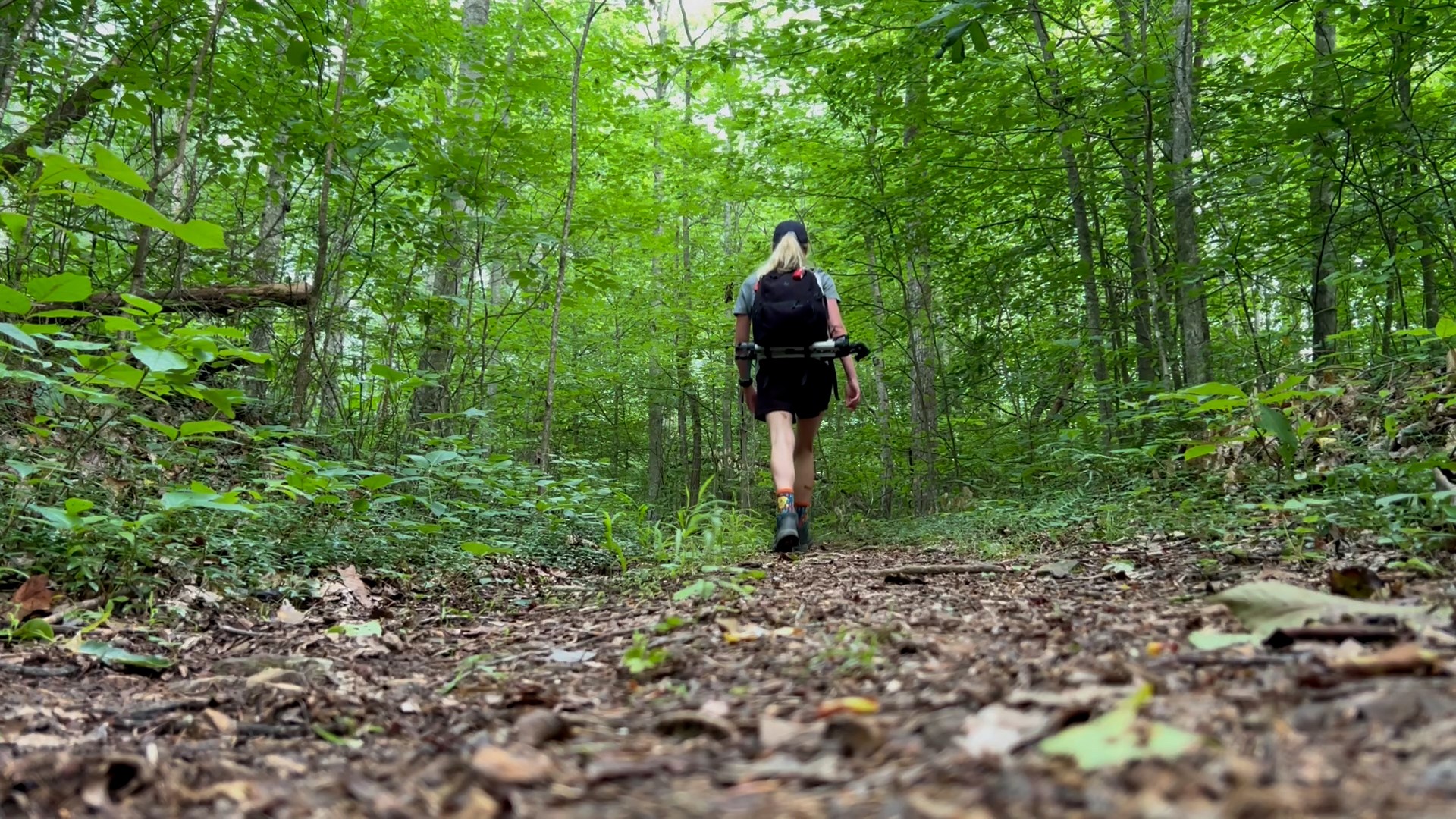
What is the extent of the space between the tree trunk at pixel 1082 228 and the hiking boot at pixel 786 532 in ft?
9.44

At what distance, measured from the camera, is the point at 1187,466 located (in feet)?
16.3

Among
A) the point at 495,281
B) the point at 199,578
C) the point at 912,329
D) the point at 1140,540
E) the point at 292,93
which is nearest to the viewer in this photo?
the point at 199,578

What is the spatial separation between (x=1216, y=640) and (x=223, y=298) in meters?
6.02

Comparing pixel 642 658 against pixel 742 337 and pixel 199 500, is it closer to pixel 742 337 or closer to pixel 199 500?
pixel 199 500

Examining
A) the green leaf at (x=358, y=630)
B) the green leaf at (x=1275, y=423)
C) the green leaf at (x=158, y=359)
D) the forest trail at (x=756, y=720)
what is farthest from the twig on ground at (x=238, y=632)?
the green leaf at (x=1275, y=423)

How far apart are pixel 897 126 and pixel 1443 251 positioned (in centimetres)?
535

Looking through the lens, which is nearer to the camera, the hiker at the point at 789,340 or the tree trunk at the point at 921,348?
the hiker at the point at 789,340

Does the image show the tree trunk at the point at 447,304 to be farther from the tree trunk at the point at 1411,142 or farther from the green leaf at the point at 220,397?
the tree trunk at the point at 1411,142

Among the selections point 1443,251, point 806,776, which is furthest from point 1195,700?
point 1443,251

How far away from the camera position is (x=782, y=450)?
4750 millimetres

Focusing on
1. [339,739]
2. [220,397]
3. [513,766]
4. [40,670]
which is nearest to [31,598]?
[40,670]

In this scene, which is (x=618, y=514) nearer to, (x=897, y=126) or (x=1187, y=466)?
(x=1187, y=466)

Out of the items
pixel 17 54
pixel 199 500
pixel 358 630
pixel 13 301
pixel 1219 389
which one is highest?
pixel 17 54

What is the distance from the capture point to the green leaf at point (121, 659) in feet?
7.73
